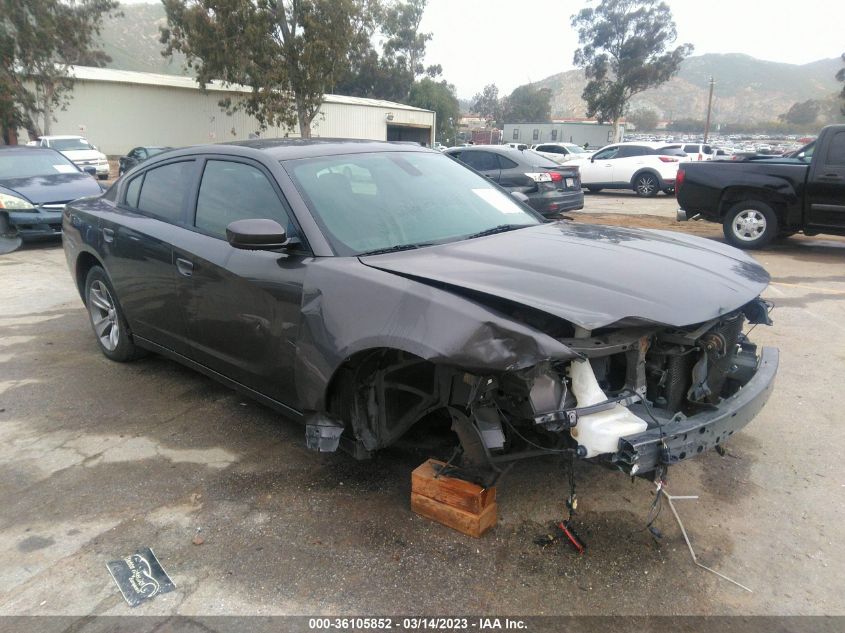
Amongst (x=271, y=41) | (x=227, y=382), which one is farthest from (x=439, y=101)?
(x=227, y=382)

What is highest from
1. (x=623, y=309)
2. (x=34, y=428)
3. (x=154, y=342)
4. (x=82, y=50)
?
(x=82, y=50)

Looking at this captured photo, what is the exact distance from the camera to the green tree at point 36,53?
27.1 m

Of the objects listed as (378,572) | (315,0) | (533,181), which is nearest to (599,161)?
(533,181)

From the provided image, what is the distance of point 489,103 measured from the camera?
110625mm

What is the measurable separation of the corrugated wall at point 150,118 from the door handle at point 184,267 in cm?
2988

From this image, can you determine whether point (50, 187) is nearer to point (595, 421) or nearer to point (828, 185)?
point (595, 421)

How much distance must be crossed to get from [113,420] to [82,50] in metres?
33.3

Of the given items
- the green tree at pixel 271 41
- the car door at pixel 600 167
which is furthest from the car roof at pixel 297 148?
the green tree at pixel 271 41

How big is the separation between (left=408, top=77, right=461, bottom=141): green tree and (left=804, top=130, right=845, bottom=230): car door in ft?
181

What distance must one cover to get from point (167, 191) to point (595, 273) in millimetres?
2819

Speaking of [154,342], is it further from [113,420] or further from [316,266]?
[316,266]

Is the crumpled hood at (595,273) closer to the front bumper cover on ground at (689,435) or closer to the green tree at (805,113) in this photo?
the front bumper cover on ground at (689,435)

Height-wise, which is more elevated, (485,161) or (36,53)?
(36,53)

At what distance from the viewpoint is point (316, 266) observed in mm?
2979
